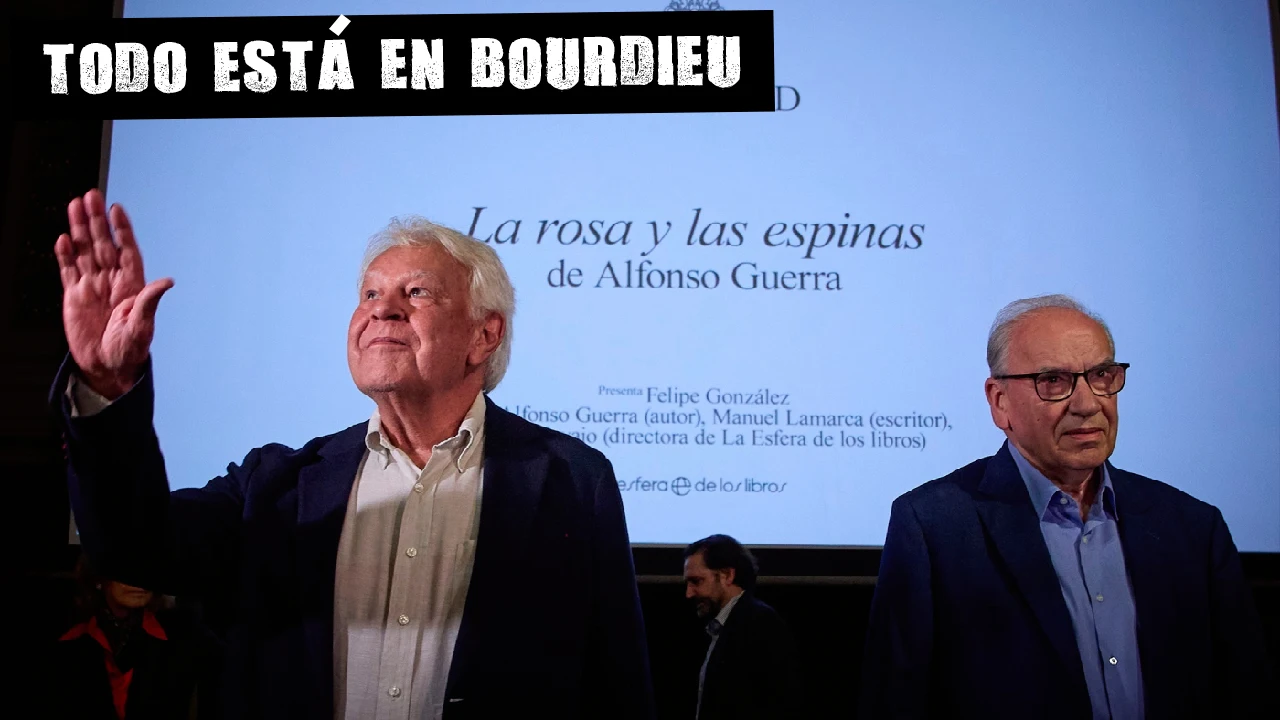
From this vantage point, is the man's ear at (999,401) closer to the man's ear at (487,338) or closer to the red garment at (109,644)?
the man's ear at (487,338)

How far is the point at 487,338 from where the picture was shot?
7.13ft

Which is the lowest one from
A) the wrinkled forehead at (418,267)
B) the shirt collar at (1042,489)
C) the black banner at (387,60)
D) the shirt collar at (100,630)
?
the shirt collar at (100,630)

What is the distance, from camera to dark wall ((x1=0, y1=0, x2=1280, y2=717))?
3324 mm

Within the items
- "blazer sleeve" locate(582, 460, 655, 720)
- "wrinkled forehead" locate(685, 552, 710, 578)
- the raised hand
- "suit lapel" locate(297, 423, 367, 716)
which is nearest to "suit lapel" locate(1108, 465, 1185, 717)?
"blazer sleeve" locate(582, 460, 655, 720)

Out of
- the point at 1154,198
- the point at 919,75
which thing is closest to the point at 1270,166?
the point at 1154,198

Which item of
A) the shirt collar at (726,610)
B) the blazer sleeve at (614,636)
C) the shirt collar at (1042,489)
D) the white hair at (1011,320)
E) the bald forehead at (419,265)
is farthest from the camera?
the shirt collar at (726,610)

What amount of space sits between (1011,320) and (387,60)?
1.74 meters

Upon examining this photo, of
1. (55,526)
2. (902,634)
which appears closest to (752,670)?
(902,634)

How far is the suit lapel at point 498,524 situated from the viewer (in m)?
1.87

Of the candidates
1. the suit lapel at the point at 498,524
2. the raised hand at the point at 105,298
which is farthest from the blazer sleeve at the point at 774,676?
the raised hand at the point at 105,298

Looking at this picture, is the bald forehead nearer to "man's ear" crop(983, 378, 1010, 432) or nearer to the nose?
the nose

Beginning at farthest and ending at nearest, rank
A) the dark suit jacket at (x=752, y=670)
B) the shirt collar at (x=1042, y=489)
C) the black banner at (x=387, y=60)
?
the dark suit jacket at (x=752, y=670) → the black banner at (x=387, y=60) → the shirt collar at (x=1042, y=489)

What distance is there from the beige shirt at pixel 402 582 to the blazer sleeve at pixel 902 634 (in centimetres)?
81

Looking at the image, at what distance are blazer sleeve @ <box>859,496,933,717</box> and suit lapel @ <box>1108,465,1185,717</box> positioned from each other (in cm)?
41
